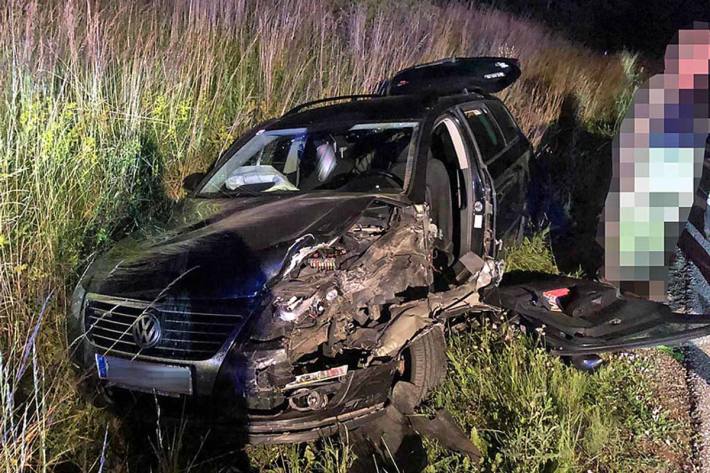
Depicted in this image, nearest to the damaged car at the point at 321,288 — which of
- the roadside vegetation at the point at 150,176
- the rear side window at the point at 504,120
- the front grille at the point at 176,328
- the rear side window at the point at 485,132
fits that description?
the front grille at the point at 176,328

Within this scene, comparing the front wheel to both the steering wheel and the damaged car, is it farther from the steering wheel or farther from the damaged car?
the steering wheel

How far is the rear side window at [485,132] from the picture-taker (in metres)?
4.66

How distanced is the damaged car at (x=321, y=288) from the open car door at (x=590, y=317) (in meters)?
0.01

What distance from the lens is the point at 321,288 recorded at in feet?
9.73

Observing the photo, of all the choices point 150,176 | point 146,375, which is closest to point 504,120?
point 150,176

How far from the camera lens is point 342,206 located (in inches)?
136

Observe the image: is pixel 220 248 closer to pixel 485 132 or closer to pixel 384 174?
pixel 384 174

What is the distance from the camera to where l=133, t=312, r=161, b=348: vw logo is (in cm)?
283

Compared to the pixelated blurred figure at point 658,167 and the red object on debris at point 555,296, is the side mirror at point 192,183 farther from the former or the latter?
the pixelated blurred figure at point 658,167

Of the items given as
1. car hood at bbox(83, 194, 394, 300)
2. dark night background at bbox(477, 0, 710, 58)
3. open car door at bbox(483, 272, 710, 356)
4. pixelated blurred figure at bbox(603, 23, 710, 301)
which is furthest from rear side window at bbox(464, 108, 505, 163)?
dark night background at bbox(477, 0, 710, 58)

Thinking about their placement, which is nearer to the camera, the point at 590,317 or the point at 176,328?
the point at 176,328

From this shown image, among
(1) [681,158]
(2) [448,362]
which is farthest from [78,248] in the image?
(1) [681,158]

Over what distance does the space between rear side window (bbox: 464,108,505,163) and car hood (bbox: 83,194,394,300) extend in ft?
4.77

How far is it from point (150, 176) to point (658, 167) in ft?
11.7
